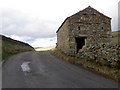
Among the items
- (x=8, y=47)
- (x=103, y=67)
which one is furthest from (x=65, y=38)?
(x=8, y=47)

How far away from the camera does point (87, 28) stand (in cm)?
1748

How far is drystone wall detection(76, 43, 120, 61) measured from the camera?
9751 millimetres

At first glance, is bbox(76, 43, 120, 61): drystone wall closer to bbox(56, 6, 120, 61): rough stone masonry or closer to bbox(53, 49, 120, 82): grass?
bbox(53, 49, 120, 82): grass

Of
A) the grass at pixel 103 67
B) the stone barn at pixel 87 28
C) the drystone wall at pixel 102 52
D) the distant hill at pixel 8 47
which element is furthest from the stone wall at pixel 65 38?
the distant hill at pixel 8 47

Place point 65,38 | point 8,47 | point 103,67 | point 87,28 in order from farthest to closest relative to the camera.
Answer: point 8,47 < point 65,38 < point 87,28 < point 103,67

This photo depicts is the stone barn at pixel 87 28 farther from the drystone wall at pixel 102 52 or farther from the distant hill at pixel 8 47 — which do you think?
the distant hill at pixel 8 47

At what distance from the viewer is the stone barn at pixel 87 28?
16.9 metres

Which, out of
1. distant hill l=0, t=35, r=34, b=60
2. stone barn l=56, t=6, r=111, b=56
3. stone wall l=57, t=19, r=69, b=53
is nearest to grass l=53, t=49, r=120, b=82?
stone barn l=56, t=6, r=111, b=56

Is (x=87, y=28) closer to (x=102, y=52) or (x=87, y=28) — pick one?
(x=87, y=28)

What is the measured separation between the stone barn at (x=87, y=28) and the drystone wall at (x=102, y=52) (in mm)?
3954

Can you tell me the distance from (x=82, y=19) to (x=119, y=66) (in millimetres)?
9709

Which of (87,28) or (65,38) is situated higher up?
(87,28)

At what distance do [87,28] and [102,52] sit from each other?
23.5 feet

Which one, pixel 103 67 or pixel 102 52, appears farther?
pixel 102 52
